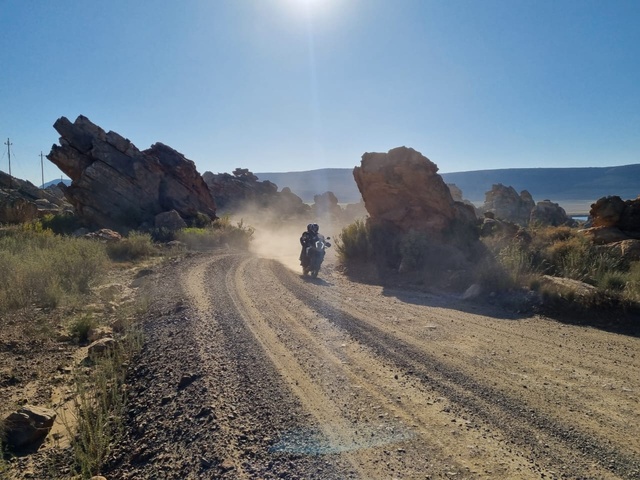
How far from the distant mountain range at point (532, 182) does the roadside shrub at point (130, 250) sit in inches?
3853

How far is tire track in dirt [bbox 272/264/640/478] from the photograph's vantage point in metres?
3.48

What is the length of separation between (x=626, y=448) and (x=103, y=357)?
247 inches

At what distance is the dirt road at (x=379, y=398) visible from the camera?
11.7 feet

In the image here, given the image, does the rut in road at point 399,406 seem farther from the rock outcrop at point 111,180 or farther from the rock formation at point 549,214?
the rock formation at point 549,214

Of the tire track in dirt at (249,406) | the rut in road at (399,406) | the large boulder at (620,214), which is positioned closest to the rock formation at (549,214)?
the large boulder at (620,214)

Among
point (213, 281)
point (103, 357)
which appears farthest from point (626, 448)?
point (213, 281)

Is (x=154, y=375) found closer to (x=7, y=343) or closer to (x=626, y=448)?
(x=7, y=343)

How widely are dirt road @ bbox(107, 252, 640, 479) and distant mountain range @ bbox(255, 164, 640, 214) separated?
352 ft

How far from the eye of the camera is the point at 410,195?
16094 millimetres

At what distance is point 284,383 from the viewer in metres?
5.09

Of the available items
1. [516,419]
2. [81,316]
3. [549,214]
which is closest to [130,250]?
[81,316]

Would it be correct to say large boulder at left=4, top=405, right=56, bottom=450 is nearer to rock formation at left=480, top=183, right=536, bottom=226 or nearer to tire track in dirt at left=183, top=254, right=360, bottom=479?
tire track in dirt at left=183, top=254, right=360, bottom=479

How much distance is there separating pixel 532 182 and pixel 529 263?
166 m

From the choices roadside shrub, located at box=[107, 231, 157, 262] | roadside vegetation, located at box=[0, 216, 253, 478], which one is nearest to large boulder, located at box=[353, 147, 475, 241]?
roadside vegetation, located at box=[0, 216, 253, 478]
